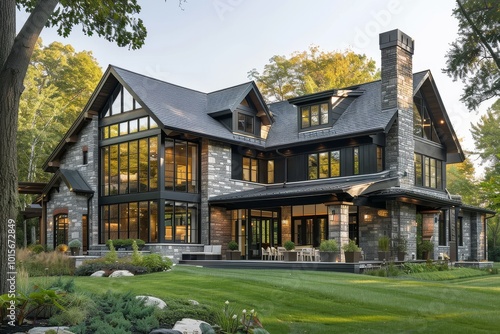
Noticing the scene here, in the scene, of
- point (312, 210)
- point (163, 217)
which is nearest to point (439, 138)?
point (312, 210)

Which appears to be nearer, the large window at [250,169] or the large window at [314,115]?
the large window at [314,115]

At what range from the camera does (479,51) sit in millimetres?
17422

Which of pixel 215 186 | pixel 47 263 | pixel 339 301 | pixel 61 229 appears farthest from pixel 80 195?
pixel 339 301

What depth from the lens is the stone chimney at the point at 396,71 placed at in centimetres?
2664

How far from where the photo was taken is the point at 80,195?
28.4 metres

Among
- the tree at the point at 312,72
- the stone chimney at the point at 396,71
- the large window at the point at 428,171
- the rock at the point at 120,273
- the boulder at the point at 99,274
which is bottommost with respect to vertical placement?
the boulder at the point at 99,274

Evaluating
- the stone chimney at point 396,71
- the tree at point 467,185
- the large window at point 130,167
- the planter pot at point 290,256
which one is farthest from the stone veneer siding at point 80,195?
the tree at point 467,185

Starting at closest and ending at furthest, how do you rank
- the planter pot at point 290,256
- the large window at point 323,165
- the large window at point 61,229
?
the planter pot at point 290,256 → the large window at point 323,165 → the large window at point 61,229

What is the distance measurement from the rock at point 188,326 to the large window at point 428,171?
21.8 m

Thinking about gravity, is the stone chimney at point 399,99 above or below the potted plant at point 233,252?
Result: above

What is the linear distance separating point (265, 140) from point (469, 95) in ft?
44.2

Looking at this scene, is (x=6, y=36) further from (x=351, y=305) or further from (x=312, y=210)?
(x=312, y=210)

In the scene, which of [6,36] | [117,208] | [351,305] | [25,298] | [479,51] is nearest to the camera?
[25,298]

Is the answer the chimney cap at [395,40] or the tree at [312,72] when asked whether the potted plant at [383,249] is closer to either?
the chimney cap at [395,40]
